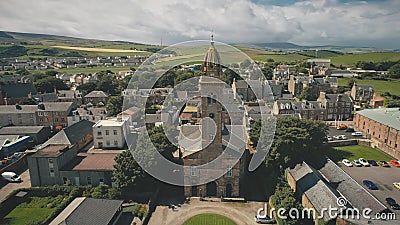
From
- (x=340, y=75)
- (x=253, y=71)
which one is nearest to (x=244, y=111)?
(x=253, y=71)

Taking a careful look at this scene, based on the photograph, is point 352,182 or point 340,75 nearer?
point 352,182

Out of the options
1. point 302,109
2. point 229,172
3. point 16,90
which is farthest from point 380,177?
point 16,90

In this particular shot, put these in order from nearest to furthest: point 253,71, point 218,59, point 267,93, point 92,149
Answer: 1. point 218,59
2. point 92,149
3. point 267,93
4. point 253,71

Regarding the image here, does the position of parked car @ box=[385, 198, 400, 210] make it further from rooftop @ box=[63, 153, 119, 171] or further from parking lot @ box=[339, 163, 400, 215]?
rooftop @ box=[63, 153, 119, 171]

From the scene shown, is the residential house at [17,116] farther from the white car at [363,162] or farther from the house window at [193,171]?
the white car at [363,162]

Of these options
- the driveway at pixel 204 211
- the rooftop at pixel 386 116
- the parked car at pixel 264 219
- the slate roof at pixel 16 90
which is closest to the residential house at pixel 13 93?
the slate roof at pixel 16 90

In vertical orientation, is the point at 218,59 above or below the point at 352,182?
above

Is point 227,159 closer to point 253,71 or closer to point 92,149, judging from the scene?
point 92,149

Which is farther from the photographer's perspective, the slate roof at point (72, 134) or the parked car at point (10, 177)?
the slate roof at point (72, 134)
